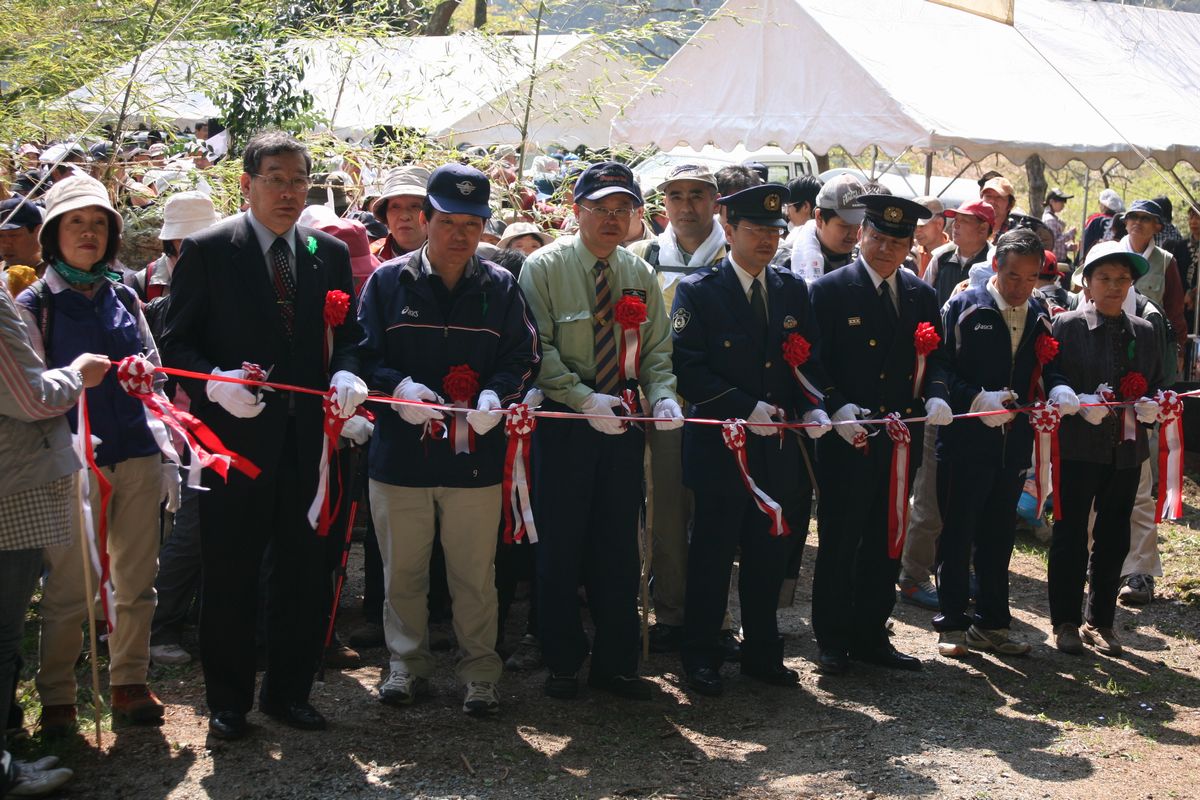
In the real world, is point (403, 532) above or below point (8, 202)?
below

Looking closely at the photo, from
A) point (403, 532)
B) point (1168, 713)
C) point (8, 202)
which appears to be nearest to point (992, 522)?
point (1168, 713)

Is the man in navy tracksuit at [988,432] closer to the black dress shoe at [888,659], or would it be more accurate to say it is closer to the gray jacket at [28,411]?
the black dress shoe at [888,659]

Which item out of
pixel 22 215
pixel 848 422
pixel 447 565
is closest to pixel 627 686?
pixel 447 565

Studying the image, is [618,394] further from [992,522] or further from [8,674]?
[8,674]

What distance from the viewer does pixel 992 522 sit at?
6094 mm

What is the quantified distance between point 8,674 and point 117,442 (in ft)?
3.41

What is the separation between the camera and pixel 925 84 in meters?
10.2

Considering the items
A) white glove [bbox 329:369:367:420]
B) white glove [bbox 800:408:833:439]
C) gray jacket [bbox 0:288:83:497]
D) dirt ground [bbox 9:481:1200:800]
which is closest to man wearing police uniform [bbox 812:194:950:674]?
white glove [bbox 800:408:833:439]

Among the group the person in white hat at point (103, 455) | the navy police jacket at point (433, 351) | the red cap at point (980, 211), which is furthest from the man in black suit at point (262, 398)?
the red cap at point (980, 211)

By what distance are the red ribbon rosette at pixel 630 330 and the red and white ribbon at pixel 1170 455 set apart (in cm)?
278

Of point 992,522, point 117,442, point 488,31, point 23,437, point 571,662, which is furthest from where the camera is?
point 488,31

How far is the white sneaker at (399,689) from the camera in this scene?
495cm

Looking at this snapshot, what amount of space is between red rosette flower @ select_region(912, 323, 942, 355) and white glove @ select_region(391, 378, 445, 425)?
7.90ft

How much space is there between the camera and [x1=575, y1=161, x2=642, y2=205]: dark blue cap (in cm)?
513
